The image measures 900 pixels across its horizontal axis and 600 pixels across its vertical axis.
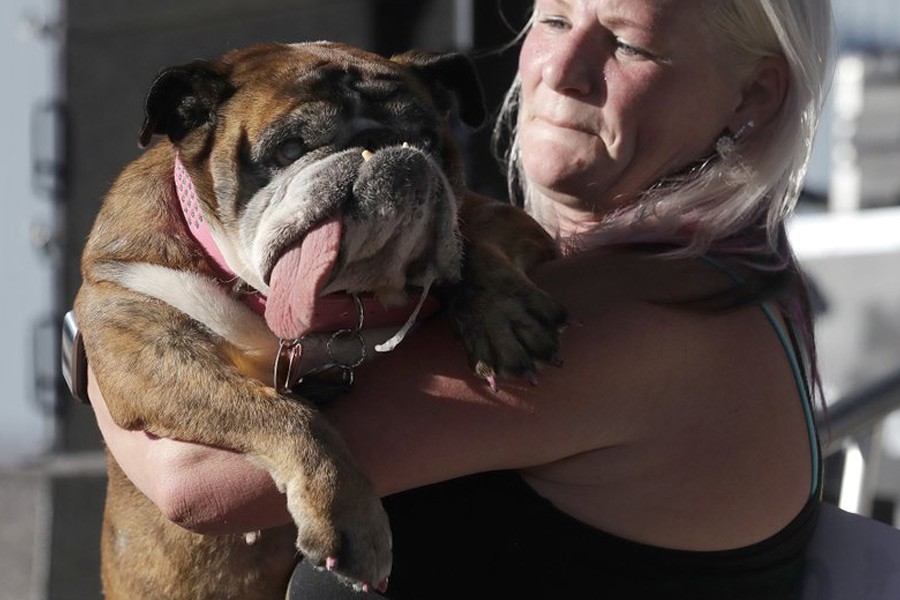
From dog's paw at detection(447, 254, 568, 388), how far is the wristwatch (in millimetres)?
665

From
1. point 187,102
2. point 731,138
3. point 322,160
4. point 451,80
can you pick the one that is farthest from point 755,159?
point 187,102

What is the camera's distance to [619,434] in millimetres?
2033

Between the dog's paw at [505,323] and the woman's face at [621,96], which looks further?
the woman's face at [621,96]

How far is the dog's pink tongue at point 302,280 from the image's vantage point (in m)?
1.94

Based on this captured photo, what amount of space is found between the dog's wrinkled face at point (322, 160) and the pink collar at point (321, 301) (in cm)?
2

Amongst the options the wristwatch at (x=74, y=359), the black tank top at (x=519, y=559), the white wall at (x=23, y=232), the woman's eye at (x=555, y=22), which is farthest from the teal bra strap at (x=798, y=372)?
the white wall at (x=23, y=232)

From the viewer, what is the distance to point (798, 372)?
2170mm

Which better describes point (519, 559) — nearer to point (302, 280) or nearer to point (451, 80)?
→ point (302, 280)

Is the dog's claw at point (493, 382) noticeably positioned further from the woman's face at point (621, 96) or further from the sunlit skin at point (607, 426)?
the woman's face at point (621, 96)

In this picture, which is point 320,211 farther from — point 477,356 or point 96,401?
point 96,401

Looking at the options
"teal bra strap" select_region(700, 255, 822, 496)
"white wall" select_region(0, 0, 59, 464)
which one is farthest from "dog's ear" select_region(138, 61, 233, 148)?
"white wall" select_region(0, 0, 59, 464)

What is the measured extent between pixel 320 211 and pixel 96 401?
60 centimetres

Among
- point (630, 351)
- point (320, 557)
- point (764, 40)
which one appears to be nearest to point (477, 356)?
point (630, 351)

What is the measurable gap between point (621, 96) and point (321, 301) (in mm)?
678
